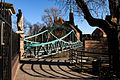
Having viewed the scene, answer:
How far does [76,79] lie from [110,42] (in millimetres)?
3095

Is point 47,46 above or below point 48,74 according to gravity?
above

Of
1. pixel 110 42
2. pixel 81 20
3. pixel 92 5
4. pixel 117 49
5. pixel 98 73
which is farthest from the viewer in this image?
pixel 81 20

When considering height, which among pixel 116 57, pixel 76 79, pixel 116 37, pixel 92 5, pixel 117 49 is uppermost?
pixel 92 5

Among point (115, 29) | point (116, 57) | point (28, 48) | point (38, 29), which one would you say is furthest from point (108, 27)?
point (38, 29)

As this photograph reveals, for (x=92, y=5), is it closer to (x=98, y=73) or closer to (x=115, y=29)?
(x=115, y=29)

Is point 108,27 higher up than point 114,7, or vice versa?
point 114,7

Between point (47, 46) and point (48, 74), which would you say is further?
point (47, 46)

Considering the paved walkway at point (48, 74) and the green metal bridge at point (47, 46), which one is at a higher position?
the green metal bridge at point (47, 46)

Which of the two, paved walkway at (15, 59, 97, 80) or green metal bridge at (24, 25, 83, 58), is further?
green metal bridge at (24, 25, 83, 58)

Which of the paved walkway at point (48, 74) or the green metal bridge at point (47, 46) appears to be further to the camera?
the green metal bridge at point (47, 46)

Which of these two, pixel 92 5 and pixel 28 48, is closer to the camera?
pixel 92 5

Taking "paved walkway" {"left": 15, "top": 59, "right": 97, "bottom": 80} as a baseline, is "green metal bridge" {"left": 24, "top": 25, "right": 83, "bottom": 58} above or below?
above

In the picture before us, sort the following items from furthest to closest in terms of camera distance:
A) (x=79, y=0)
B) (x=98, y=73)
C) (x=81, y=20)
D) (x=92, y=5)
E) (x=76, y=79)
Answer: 1. (x=81, y=20)
2. (x=92, y=5)
3. (x=79, y=0)
4. (x=98, y=73)
5. (x=76, y=79)

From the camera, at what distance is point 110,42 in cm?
688
